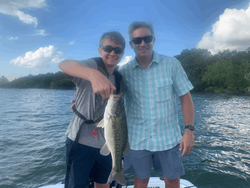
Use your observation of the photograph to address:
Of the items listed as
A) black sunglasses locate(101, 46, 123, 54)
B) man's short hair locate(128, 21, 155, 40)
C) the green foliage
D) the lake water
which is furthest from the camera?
the green foliage

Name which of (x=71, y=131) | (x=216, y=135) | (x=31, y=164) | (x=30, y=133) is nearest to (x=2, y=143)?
(x=30, y=133)

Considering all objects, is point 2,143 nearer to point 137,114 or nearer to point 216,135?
point 137,114

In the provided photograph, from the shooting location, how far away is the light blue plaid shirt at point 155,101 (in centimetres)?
271

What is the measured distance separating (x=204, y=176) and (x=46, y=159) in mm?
6938

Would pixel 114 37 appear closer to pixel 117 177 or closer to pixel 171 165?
pixel 117 177

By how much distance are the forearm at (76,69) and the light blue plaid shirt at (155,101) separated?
929 millimetres

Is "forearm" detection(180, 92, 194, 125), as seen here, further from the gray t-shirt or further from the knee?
the gray t-shirt

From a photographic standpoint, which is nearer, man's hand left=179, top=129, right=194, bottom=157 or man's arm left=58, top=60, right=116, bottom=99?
man's arm left=58, top=60, right=116, bottom=99

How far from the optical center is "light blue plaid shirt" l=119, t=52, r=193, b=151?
2.71 meters

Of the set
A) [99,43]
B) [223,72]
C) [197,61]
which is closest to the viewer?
[99,43]

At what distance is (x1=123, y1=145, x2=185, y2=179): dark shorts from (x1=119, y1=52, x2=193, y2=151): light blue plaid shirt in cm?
12

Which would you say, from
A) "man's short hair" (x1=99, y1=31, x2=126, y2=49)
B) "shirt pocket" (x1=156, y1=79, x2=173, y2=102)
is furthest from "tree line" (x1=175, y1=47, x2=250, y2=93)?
"man's short hair" (x1=99, y1=31, x2=126, y2=49)

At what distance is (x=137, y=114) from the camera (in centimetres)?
276

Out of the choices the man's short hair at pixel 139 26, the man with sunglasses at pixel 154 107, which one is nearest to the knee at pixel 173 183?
the man with sunglasses at pixel 154 107
